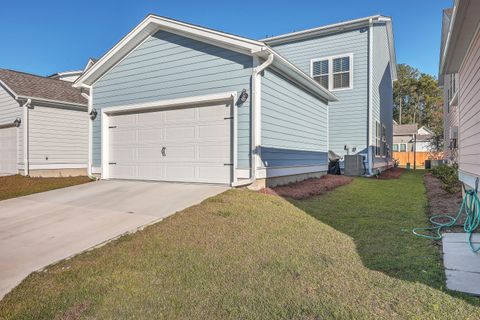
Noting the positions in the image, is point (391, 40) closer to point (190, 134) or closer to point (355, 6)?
point (355, 6)

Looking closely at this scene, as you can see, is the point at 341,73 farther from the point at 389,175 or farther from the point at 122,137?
the point at 122,137

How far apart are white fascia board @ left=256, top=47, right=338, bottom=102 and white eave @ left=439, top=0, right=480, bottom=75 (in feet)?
10.5

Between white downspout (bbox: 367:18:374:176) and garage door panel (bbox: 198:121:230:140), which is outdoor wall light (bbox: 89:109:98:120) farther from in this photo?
white downspout (bbox: 367:18:374:176)

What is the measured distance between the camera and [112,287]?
9.24ft

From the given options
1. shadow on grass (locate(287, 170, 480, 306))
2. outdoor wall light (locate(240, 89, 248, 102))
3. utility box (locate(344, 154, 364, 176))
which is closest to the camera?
shadow on grass (locate(287, 170, 480, 306))

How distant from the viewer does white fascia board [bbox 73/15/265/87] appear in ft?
22.2

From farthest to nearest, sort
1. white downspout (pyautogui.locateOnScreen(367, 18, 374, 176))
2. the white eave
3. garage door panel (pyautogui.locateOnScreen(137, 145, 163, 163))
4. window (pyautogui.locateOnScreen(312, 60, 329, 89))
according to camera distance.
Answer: window (pyautogui.locateOnScreen(312, 60, 329, 89)), white downspout (pyautogui.locateOnScreen(367, 18, 374, 176)), garage door panel (pyautogui.locateOnScreen(137, 145, 163, 163)), the white eave

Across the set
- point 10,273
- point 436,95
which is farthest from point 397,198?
point 436,95

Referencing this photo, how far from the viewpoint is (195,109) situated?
25.1ft

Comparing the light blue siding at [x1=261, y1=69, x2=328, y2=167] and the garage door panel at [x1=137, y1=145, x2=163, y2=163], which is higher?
the light blue siding at [x1=261, y1=69, x2=328, y2=167]

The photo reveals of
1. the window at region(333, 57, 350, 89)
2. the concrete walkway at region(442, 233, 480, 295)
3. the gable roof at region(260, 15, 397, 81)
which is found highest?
the gable roof at region(260, 15, 397, 81)

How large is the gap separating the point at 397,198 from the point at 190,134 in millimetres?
5278

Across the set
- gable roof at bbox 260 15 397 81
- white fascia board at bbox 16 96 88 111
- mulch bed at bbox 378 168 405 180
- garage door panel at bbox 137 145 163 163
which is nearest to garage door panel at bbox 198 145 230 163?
garage door panel at bbox 137 145 163 163

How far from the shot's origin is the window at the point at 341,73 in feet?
45.2
